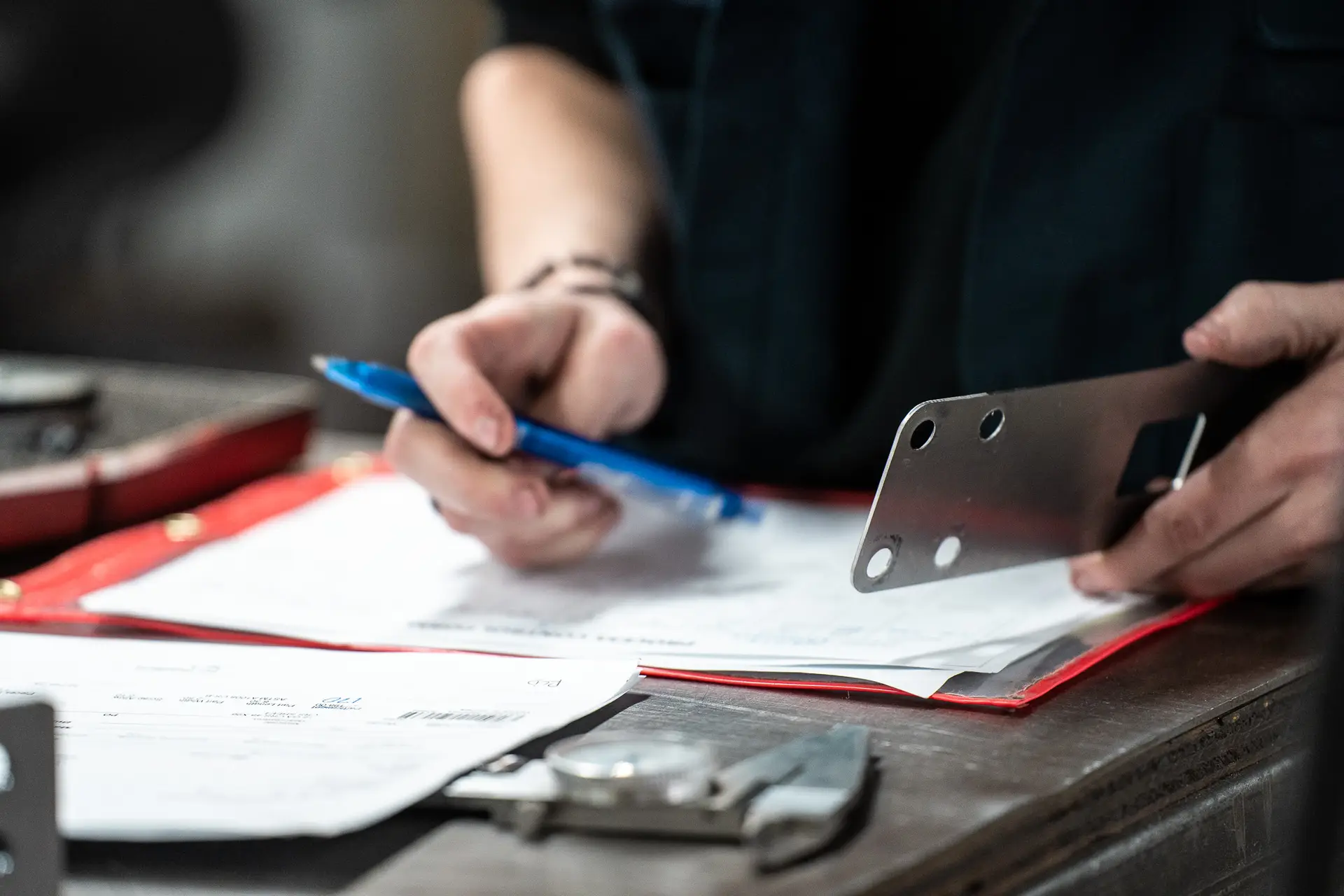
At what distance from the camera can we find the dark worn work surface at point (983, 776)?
0.35 metres

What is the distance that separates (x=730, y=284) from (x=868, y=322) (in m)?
0.10

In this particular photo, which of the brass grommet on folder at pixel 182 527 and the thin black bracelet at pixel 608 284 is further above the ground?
the thin black bracelet at pixel 608 284

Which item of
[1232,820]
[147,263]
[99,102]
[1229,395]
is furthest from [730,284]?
[147,263]

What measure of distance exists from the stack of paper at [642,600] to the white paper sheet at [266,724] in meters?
0.04

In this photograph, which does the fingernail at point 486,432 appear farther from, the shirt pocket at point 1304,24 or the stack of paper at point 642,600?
the shirt pocket at point 1304,24

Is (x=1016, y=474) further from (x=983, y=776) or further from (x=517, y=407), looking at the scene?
(x=517, y=407)

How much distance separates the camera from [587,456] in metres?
0.70

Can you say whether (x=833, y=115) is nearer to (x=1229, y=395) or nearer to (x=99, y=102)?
(x=1229, y=395)

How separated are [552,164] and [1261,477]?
1.89 ft

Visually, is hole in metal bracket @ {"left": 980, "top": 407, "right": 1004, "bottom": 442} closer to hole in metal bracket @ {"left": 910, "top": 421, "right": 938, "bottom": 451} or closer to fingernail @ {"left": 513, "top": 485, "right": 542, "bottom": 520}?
hole in metal bracket @ {"left": 910, "top": 421, "right": 938, "bottom": 451}

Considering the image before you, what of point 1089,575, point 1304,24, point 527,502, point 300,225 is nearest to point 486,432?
point 527,502

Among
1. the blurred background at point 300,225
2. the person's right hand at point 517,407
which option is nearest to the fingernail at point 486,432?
the person's right hand at point 517,407

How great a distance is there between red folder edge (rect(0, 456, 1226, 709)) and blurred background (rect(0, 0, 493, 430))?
1.26 meters

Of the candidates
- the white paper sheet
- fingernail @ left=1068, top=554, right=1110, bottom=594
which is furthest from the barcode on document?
fingernail @ left=1068, top=554, right=1110, bottom=594
